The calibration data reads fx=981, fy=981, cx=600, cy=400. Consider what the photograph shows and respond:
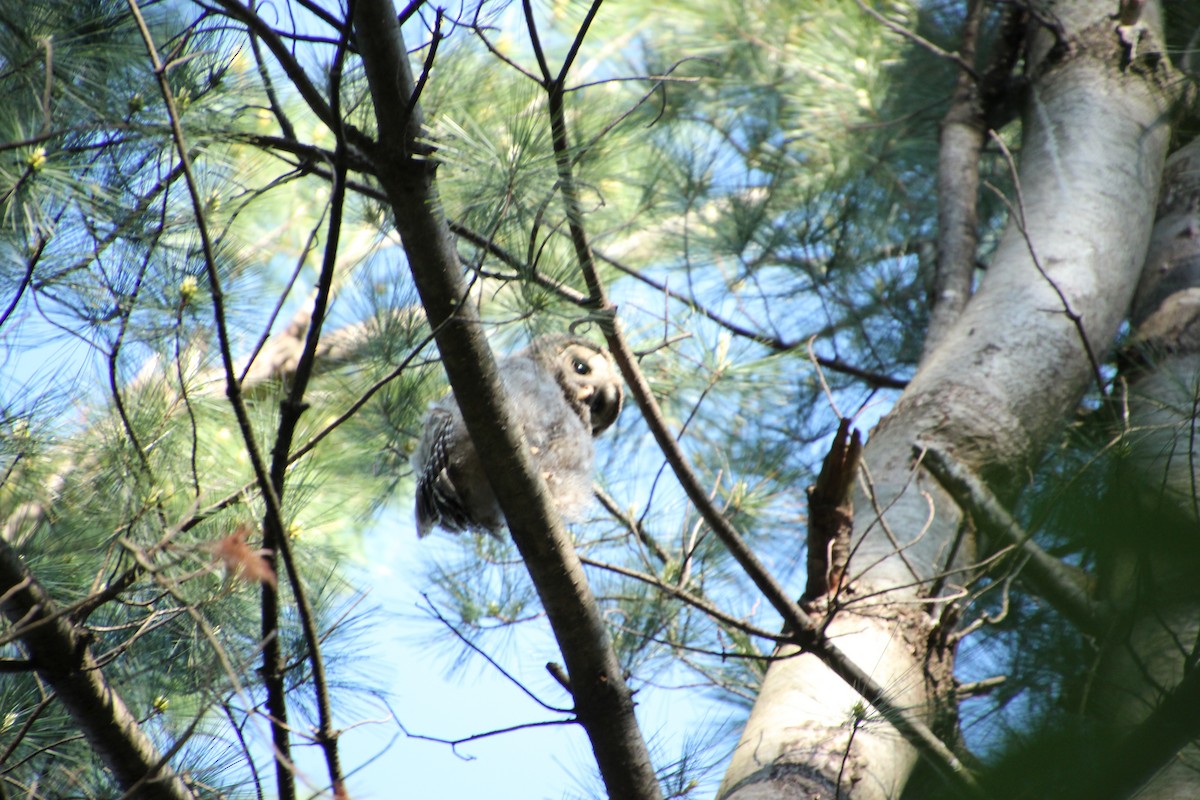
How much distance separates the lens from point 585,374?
2.19m

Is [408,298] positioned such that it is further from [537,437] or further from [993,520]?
[993,520]

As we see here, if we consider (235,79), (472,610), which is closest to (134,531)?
(235,79)

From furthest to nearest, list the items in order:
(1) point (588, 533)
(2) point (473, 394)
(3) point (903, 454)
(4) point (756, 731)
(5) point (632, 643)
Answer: (1) point (588, 533)
(5) point (632, 643)
(3) point (903, 454)
(4) point (756, 731)
(2) point (473, 394)

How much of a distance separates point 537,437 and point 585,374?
9.0 inches

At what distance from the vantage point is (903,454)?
1.88 metres

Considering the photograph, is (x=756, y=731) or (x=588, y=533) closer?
(x=756, y=731)

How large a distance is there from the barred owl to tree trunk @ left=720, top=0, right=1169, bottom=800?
59cm

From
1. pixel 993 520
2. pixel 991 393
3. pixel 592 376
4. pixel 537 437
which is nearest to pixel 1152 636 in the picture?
pixel 993 520

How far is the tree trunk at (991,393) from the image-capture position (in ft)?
4.73

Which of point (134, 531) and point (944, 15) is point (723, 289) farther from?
point (134, 531)

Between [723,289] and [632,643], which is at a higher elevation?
[723,289]

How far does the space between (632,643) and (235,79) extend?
1426 mm

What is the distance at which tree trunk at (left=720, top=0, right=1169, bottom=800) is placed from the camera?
1440mm

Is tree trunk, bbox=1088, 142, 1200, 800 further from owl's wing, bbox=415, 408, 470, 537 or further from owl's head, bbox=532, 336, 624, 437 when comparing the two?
owl's wing, bbox=415, 408, 470, 537
